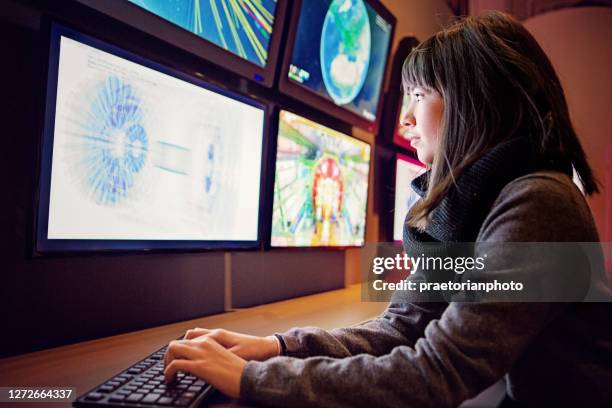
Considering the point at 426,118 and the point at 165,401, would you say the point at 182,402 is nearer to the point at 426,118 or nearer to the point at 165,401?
the point at 165,401

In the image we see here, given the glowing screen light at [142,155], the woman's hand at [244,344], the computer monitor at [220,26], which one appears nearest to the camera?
the woman's hand at [244,344]

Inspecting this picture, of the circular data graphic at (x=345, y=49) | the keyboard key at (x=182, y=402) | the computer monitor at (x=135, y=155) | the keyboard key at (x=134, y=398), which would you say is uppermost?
the circular data graphic at (x=345, y=49)

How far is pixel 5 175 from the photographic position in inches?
30.8

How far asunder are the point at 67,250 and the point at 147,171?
0.21 metres

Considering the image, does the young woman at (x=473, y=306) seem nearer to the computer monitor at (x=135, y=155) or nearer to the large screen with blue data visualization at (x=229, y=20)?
the computer monitor at (x=135, y=155)

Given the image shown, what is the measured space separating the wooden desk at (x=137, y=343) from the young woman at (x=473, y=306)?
4.8 inches

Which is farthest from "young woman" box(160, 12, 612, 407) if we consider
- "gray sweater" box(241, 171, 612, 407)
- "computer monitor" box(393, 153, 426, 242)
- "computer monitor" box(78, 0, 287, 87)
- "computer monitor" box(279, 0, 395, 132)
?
"computer monitor" box(393, 153, 426, 242)

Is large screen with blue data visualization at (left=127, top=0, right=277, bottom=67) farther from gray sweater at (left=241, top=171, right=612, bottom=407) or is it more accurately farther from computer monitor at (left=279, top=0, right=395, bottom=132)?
gray sweater at (left=241, top=171, right=612, bottom=407)

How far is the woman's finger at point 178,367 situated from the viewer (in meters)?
0.56

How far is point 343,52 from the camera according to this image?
5.35 ft

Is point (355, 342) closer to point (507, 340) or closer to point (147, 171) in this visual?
point (507, 340)

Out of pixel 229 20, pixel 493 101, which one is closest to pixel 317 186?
pixel 229 20

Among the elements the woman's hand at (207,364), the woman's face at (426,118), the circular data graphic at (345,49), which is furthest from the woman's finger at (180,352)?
the circular data graphic at (345,49)

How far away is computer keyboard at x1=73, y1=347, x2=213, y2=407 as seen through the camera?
0.50 metres
